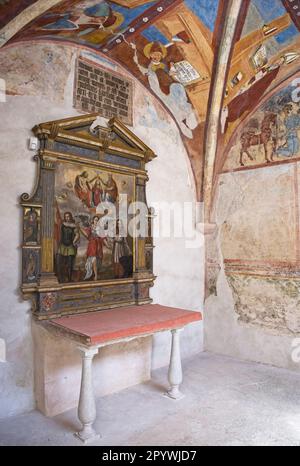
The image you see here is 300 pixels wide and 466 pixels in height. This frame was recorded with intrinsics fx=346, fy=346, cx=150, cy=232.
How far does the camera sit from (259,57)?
5715 millimetres

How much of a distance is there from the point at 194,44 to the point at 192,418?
542cm

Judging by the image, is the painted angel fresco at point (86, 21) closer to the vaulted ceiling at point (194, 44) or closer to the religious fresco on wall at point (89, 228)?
the vaulted ceiling at point (194, 44)

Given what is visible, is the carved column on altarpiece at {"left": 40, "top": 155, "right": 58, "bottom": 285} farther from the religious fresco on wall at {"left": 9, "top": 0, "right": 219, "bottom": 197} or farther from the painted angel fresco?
the painted angel fresco

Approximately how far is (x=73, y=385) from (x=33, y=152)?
3187 mm

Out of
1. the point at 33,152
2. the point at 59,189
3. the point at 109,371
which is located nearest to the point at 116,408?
the point at 109,371

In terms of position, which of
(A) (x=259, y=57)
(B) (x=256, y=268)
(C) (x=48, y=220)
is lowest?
(B) (x=256, y=268)

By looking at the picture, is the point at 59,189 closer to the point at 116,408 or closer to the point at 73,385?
the point at 73,385

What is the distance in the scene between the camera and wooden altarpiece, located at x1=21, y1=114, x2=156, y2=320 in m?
4.61

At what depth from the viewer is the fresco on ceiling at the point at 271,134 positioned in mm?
6117

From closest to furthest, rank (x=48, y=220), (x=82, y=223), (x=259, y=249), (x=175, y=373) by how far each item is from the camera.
A: (x=48, y=220) → (x=175, y=373) → (x=82, y=223) → (x=259, y=249)

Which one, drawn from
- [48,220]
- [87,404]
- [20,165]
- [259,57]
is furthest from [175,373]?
[259,57]

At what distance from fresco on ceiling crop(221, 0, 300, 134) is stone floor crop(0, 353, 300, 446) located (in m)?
4.61

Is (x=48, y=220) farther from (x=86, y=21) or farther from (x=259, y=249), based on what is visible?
(x=259, y=249)

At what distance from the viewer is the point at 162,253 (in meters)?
6.50
